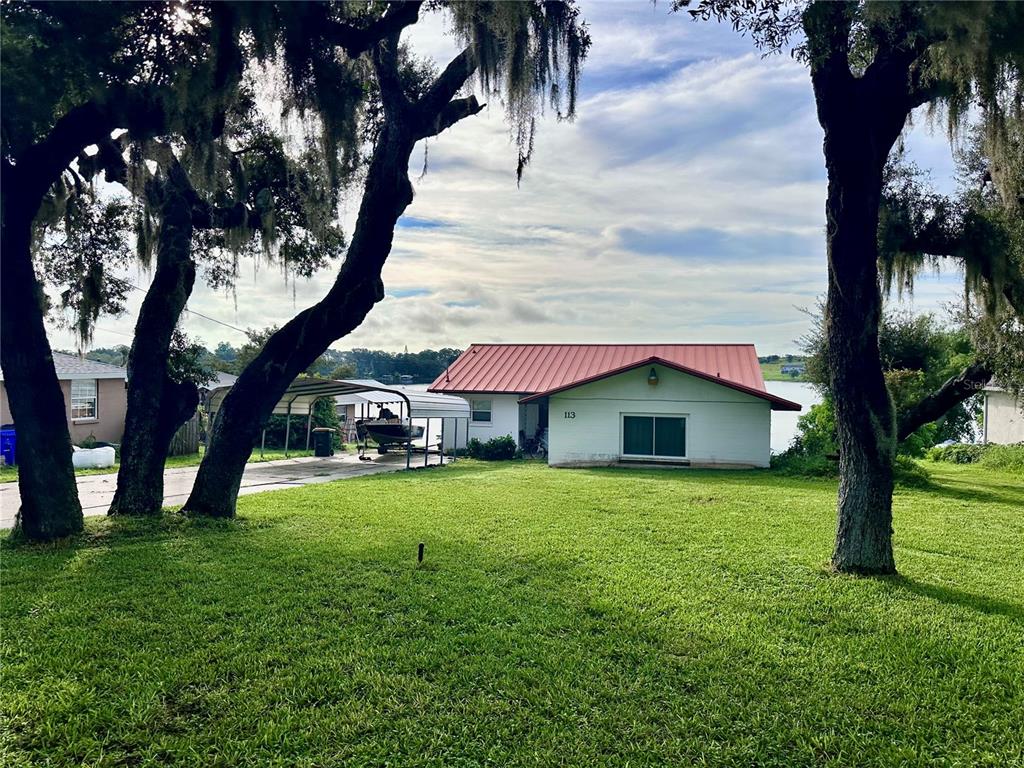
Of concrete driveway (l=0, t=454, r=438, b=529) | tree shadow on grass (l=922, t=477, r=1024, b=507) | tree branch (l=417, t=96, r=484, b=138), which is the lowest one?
tree shadow on grass (l=922, t=477, r=1024, b=507)

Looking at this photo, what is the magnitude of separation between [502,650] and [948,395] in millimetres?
10867

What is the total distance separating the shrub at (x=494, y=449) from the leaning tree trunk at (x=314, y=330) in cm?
1227

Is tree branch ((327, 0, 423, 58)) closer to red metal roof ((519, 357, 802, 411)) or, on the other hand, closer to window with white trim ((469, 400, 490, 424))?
red metal roof ((519, 357, 802, 411))

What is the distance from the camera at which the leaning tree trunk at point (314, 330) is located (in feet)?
27.0

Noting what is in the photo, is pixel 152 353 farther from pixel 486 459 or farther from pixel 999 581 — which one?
pixel 486 459

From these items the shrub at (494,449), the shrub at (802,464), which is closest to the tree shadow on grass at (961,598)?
the shrub at (802,464)

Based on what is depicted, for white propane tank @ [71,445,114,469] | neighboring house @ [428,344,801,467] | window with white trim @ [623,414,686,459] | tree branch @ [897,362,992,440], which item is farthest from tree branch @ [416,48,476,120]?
white propane tank @ [71,445,114,469]

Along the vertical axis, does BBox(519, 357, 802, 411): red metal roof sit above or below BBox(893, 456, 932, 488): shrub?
above

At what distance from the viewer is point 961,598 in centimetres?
550

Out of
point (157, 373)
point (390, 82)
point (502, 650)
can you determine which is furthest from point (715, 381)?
point (502, 650)

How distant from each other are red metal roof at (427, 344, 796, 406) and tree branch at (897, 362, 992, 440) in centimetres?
802

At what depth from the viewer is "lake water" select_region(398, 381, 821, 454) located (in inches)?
755

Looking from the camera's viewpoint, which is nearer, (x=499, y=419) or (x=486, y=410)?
(x=499, y=419)

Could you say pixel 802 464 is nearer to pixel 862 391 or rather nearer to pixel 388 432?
pixel 862 391
